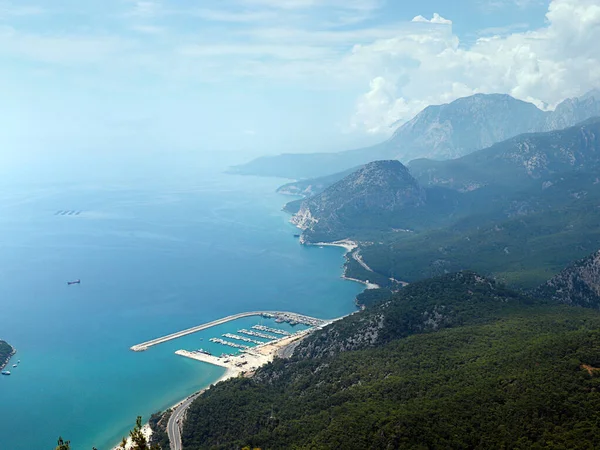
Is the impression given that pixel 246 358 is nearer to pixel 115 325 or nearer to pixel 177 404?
pixel 177 404

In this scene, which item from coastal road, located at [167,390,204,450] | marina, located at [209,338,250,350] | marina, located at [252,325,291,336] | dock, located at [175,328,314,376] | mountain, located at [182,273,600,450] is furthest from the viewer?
marina, located at [252,325,291,336]

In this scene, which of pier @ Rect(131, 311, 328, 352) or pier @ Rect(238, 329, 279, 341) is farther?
pier @ Rect(238, 329, 279, 341)

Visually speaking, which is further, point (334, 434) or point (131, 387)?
point (131, 387)

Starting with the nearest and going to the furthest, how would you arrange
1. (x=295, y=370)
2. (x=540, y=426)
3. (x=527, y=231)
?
1. (x=540, y=426)
2. (x=295, y=370)
3. (x=527, y=231)

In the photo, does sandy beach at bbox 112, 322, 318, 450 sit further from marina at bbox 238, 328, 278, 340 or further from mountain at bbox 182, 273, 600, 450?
mountain at bbox 182, 273, 600, 450

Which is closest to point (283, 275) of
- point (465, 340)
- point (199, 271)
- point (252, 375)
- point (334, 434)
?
point (199, 271)

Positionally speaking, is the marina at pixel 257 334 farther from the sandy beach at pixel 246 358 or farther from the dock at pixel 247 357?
the dock at pixel 247 357

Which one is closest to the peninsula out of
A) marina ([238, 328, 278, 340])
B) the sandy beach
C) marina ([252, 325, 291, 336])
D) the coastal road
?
the sandy beach

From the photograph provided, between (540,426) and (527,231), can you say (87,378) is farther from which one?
(527,231)
